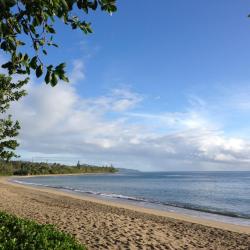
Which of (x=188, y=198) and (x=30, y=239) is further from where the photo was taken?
(x=188, y=198)

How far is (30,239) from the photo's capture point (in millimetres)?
8250

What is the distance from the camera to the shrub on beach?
25.6ft

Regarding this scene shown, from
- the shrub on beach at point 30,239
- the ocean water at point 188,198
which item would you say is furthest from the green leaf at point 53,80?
the ocean water at point 188,198

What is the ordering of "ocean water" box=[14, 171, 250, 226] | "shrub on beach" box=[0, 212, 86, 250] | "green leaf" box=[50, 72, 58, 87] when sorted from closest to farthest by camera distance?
"green leaf" box=[50, 72, 58, 87] < "shrub on beach" box=[0, 212, 86, 250] < "ocean water" box=[14, 171, 250, 226]

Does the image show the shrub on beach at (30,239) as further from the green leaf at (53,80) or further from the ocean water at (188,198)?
the ocean water at (188,198)

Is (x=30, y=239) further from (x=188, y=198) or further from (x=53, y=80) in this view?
(x=188, y=198)

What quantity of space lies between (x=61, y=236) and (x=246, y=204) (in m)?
41.6

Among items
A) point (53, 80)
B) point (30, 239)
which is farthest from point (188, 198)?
point (53, 80)

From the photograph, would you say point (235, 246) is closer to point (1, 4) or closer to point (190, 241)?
point (190, 241)

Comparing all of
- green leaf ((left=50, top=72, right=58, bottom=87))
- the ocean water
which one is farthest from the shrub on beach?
the ocean water

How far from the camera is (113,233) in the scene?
1695 centimetres

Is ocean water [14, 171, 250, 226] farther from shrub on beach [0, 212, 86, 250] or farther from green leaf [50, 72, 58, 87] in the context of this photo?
green leaf [50, 72, 58, 87]

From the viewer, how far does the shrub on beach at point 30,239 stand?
780 centimetres

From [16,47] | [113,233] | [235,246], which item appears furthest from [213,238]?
[16,47]
